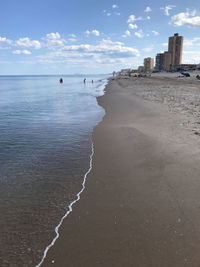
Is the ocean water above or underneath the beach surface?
underneath

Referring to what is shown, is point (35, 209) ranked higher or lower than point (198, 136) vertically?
lower

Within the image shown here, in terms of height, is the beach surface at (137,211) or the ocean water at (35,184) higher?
the beach surface at (137,211)

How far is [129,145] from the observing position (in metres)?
8.61

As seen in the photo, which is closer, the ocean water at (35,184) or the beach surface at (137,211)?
the beach surface at (137,211)

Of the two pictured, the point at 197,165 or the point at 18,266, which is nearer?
the point at 18,266

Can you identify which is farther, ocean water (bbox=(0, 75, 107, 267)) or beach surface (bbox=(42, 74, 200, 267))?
ocean water (bbox=(0, 75, 107, 267))

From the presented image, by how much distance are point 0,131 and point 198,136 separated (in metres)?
11.2

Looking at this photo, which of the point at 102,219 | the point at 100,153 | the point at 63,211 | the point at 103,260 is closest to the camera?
the point at 103,260

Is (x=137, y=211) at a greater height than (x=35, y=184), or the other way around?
(x=137, y=211)

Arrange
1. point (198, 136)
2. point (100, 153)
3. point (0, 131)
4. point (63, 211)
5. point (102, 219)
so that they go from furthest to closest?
point (0, 131) → point (198, 136) → point (100, 153) → point (63, 211) → point (102, 219)

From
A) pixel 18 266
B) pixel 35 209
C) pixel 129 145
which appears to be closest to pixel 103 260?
pixel 18 266

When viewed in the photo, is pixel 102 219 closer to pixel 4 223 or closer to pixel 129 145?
pixel 4 223

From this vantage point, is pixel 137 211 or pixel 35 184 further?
pixel 35 184

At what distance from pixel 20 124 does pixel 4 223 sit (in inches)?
417
